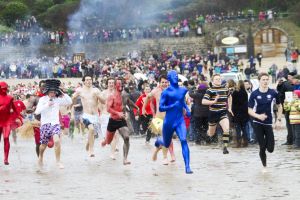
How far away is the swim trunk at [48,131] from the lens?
56.7ft

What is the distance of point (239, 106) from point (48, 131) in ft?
18.8

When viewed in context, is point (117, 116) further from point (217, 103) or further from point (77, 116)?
point (77, 116)

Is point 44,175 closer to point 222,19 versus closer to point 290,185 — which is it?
point 290,185

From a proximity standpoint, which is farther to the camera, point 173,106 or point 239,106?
point 239,106

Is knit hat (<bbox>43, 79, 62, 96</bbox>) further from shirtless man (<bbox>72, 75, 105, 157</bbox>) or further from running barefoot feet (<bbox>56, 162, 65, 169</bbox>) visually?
shirtless man (<bbox>72, 75, 105, 157</bbox>)

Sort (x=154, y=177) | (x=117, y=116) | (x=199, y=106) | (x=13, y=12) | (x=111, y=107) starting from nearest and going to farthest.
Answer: (x=154, y=177)
(x=117, y=116)
(x=111, y=107)
(x=199, y=106)
(x=13, y=12)

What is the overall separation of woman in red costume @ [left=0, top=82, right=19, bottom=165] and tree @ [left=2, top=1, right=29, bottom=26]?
208 ft

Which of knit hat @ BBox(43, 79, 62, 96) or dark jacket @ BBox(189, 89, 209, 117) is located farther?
dark jacket @ BBox(189, 89, 209, 117)

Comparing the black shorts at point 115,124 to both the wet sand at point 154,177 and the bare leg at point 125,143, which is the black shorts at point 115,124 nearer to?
the bare leg at point 125,143

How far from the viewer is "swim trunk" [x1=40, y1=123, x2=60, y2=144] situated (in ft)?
56.7

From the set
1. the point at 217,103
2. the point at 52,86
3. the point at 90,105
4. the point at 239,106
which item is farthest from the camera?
the point at 239,106

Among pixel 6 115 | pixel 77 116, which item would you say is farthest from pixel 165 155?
pixel 77 116

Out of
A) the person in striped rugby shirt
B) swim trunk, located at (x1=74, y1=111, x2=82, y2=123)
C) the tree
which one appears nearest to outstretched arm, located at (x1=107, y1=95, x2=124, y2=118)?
the person in striped rugby shirt

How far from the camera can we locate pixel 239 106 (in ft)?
71.3
